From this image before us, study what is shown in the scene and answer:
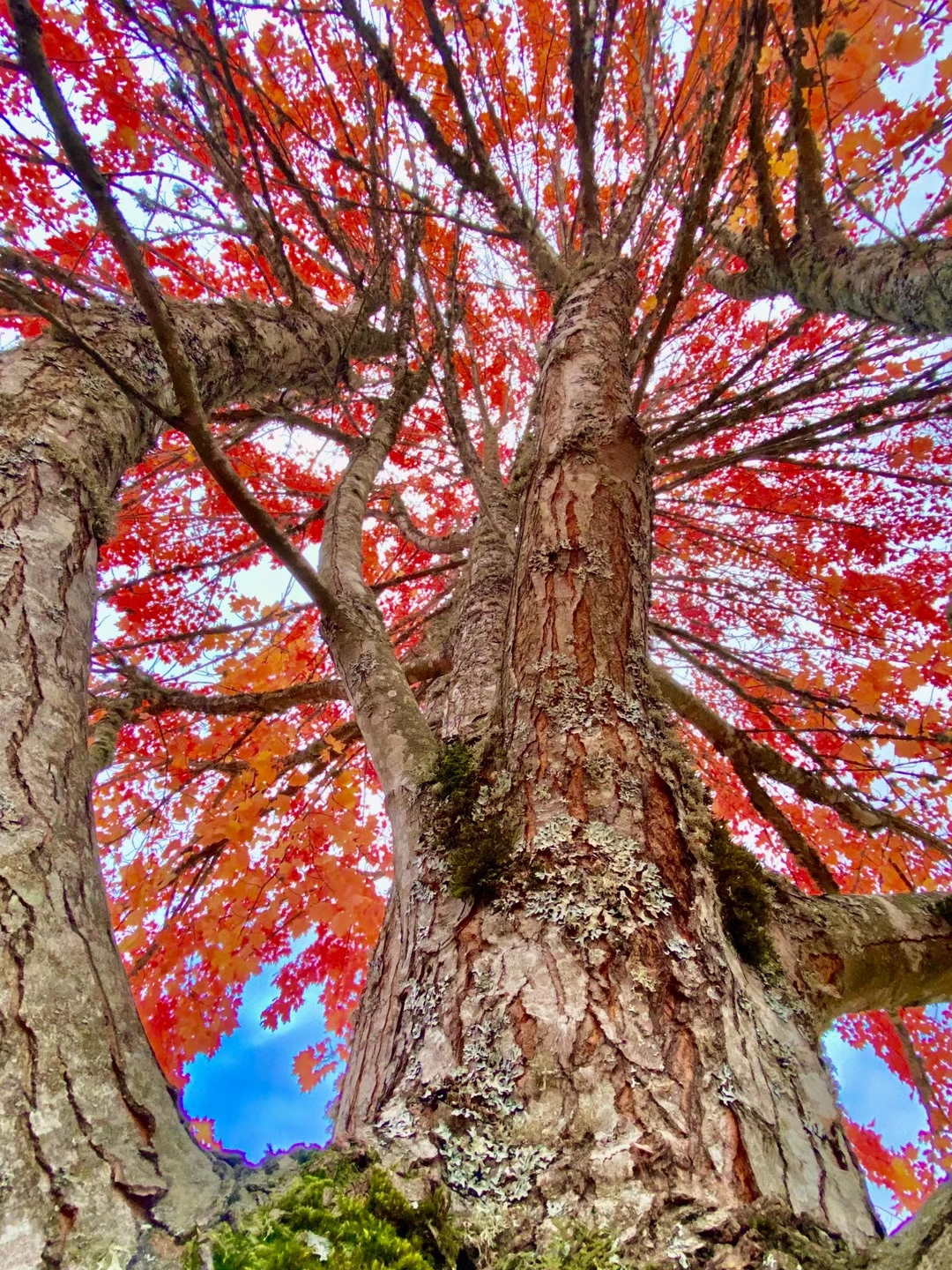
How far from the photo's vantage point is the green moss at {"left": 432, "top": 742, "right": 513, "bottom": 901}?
52.8 inches

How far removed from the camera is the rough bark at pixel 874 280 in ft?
8.85

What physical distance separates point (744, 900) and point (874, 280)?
325 cm

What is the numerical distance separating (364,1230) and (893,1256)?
646 millimetres

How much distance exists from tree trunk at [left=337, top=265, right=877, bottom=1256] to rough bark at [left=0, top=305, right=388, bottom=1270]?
364 mm

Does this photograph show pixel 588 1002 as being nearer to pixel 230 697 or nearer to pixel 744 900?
pixel 744 900

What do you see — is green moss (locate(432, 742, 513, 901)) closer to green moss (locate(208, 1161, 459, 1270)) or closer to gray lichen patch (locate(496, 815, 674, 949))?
gray lichen patch (locate(496, 815, 674, 949))

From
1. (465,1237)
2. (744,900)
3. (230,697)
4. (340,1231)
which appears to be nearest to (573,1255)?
(465,1237)

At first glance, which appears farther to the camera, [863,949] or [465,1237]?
[863,949]

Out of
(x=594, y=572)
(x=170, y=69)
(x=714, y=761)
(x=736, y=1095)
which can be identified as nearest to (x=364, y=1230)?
(x=736, y=1095)

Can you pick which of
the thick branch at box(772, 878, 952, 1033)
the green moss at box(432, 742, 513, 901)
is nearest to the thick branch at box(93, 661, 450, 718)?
the green moss at box(432, 742, 513, 901)

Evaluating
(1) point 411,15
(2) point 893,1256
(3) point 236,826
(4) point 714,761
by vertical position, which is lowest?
(2) point 893,1256

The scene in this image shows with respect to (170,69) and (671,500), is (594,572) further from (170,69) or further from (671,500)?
(671,500)

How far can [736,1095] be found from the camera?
3.39 ft

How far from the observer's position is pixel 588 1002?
43.7 inches
